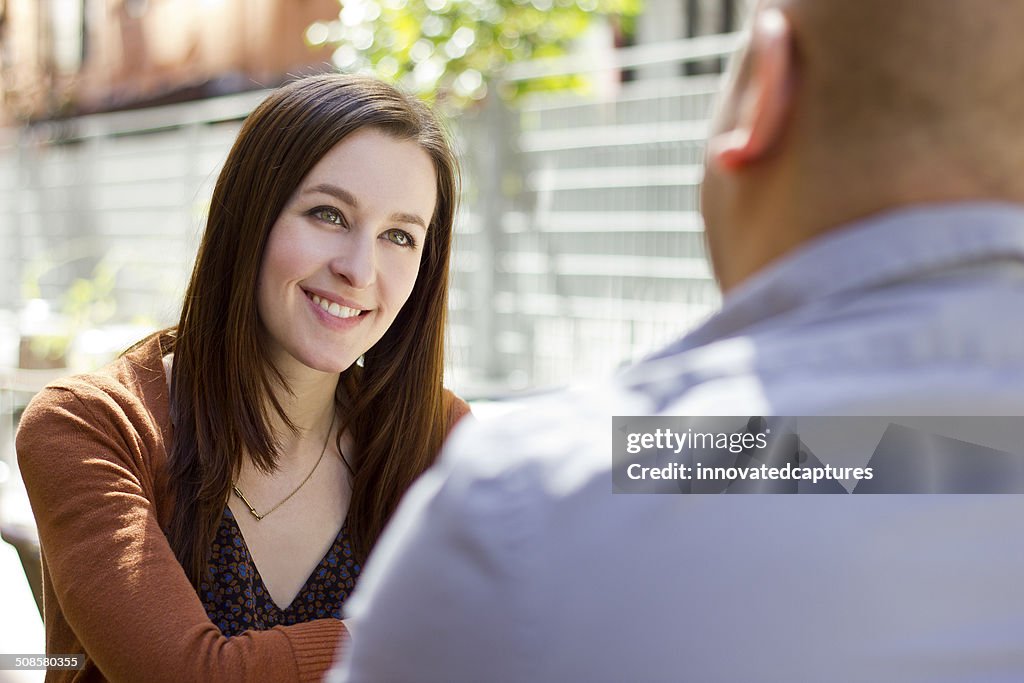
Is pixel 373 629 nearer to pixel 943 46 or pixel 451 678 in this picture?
pixel 451 678

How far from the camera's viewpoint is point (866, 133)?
0.65 m

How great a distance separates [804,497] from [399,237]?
1264 millimetres

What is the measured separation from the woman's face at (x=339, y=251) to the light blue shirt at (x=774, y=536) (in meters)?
1.12

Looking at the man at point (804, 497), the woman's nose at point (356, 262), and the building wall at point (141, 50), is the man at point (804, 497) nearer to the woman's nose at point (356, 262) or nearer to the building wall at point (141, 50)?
the woman's nose at point (356, 262)

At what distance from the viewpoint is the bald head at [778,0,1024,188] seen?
648 mm

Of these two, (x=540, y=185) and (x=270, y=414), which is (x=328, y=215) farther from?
(x=540, y=185)

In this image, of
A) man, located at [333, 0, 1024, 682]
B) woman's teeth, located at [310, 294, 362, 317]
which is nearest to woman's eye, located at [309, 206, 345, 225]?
woman's teeth, located at [310, 294, 362, 317]

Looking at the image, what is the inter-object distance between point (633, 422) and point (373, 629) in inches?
7.5

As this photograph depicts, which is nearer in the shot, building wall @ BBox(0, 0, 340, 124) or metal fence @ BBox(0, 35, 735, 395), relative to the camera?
metal fence @ BBox(0, 35, 735, 395)

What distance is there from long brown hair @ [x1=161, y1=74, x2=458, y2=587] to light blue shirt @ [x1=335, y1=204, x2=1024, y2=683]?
1.06m

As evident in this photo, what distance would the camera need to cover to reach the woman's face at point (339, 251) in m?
1.75

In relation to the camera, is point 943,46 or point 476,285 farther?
point 476,285

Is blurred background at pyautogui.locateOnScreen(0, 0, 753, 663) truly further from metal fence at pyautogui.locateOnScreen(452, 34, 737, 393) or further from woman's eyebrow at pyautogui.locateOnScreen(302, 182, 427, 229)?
woman's eyebrow at pyautogui.locateOnScreen(302, 182, 427, 229)

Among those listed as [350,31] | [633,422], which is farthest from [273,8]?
[633,422]
